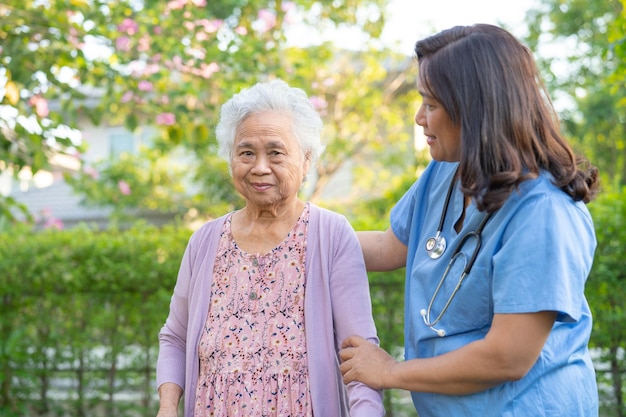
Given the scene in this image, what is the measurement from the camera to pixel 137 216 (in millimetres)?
14352

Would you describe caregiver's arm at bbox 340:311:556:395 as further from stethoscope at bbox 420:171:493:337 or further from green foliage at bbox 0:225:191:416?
green foliage at bbox 0:225:191:416

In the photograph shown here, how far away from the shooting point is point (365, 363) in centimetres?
224

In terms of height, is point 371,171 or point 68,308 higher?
point 371,171

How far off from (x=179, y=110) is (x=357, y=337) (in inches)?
138

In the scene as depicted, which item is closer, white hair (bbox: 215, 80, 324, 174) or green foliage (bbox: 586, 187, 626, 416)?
white hair (bbox: 215, 80, 324, 174)

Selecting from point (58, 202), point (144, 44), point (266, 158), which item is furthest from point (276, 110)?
point (58, 202)

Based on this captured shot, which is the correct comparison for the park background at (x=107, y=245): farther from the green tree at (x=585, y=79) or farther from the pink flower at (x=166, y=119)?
the green tree at (x=585, y=79)

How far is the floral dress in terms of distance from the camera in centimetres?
233

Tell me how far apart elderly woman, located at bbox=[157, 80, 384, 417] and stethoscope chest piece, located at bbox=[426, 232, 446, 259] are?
13.5 inches

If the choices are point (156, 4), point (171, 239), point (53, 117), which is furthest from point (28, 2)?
point (171, 239)

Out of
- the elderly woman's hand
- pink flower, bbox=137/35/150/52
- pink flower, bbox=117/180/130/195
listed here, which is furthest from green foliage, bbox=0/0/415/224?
pink flower, bbox=117/180/130/195

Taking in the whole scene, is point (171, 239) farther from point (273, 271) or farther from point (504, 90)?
point (504, 90)

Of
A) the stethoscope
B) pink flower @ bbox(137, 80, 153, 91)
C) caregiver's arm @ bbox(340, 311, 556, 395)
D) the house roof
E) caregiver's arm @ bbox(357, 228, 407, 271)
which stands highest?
the house roof

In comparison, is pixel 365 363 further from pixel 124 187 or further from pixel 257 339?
pixel 124 187
